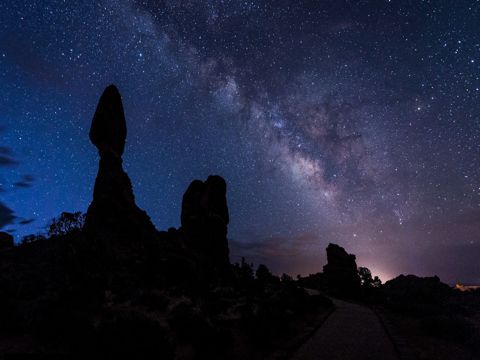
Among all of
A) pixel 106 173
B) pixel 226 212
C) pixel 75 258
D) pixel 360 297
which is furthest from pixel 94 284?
pixel 360 297

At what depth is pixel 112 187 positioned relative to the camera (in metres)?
28.3

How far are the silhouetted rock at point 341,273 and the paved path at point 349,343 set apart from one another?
Answer: 24213mm

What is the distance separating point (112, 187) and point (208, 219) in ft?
45.8

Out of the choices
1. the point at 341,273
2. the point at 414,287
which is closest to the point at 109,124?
the point at 341,273

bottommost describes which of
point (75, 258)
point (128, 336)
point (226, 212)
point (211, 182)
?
point (128, 336)

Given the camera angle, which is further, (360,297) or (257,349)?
(360,297)

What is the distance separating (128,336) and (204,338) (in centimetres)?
428

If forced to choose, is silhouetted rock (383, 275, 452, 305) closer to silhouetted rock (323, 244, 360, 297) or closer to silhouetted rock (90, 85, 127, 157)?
silhouetted rock (323, 244, 360, 297)

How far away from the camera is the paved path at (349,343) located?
1075 cm

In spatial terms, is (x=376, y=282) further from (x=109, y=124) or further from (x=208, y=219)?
(x=109, y=124)

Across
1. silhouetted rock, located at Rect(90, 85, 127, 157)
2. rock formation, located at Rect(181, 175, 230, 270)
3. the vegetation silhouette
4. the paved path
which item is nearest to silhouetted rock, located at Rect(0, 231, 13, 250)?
the vegetation silhouette

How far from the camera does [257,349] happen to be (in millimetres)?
11906

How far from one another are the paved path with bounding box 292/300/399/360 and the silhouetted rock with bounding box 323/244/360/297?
79.4ft

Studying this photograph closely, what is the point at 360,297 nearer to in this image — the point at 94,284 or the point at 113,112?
the point at 94,284
